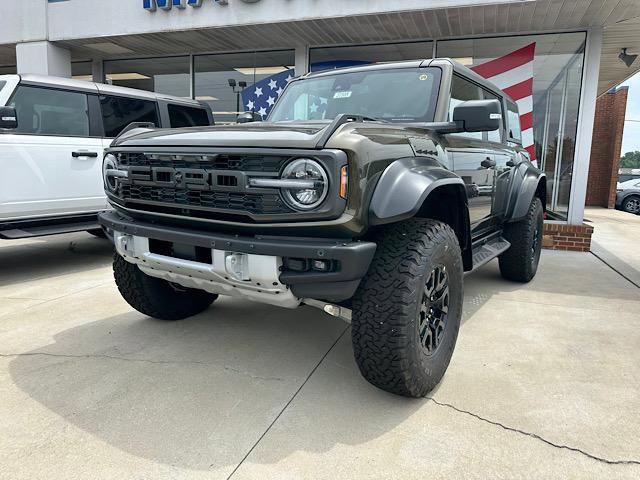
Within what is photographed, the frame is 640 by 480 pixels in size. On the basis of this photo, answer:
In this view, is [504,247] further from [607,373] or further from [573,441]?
[573,441]

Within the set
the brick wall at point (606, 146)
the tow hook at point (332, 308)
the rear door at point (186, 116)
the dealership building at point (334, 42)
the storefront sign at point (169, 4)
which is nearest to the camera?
the tow hook at point (332, 308)

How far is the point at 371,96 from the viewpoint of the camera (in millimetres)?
3152

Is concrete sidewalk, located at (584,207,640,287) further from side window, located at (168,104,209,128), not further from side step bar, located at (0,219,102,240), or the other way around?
side step bar, located at (0,219,102,240)

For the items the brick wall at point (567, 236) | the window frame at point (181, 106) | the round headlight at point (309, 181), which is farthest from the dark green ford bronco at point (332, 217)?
the brick wall at point (567, 236)

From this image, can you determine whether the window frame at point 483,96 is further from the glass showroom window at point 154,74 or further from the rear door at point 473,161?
the glass showroom window at point 154,74

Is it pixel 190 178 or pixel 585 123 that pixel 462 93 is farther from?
pixel 585 123

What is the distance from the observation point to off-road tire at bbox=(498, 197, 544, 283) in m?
4.50

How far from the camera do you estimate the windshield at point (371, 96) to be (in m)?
3.00

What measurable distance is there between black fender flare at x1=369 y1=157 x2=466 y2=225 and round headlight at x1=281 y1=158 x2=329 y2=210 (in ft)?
0.78

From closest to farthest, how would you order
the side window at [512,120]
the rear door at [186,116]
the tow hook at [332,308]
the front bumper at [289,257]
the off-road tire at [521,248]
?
the front bumper at [289,257]
the tow hook at [332,308]
the off-road tire at [521,248]
the side window at [512,120]
the rear door at [186,116]

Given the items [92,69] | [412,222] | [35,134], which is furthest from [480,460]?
[92,69]

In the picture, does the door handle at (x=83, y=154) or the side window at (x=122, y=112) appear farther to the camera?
the side window at (x=122, y=112)

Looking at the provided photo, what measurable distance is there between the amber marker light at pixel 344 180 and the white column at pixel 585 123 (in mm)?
5904

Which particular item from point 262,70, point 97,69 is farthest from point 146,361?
point 97,69
